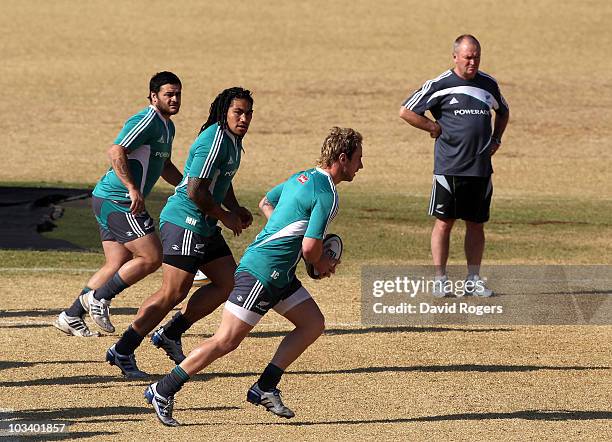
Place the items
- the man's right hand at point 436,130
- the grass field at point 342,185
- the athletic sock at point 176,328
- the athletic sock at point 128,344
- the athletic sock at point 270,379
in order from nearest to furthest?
the athletic sock at point 270,379, the grass field at point 342,185, the athletic sock at point 128,344, the athletic sock at point 176,328, the man's right hand at point 436,130

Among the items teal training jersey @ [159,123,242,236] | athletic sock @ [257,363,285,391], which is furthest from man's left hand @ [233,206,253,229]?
athletic sock @ [257,363,285,391]

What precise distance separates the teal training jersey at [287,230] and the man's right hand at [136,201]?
6.76 ft

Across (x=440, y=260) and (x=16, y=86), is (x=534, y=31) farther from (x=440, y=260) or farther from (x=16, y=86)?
(x=440, y=260)

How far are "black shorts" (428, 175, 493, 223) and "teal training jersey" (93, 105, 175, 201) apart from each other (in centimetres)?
348

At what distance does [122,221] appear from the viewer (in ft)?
35.9

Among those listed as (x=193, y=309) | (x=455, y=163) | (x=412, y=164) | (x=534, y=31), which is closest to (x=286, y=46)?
(x=534, y=31)

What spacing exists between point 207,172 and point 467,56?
4262 millimetres

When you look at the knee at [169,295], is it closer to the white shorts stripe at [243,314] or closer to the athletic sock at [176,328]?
the athletic sock at [176,328]

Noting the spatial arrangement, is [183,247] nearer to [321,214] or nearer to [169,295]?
[169,295]

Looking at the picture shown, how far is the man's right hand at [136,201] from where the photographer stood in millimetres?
10703

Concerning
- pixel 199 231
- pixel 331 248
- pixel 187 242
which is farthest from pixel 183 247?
pixel 331 248

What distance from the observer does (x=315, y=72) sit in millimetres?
40625

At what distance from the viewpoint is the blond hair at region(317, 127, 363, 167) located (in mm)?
8617

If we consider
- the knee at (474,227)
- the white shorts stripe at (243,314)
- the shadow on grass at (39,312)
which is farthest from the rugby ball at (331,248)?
the knee at (474,227)
